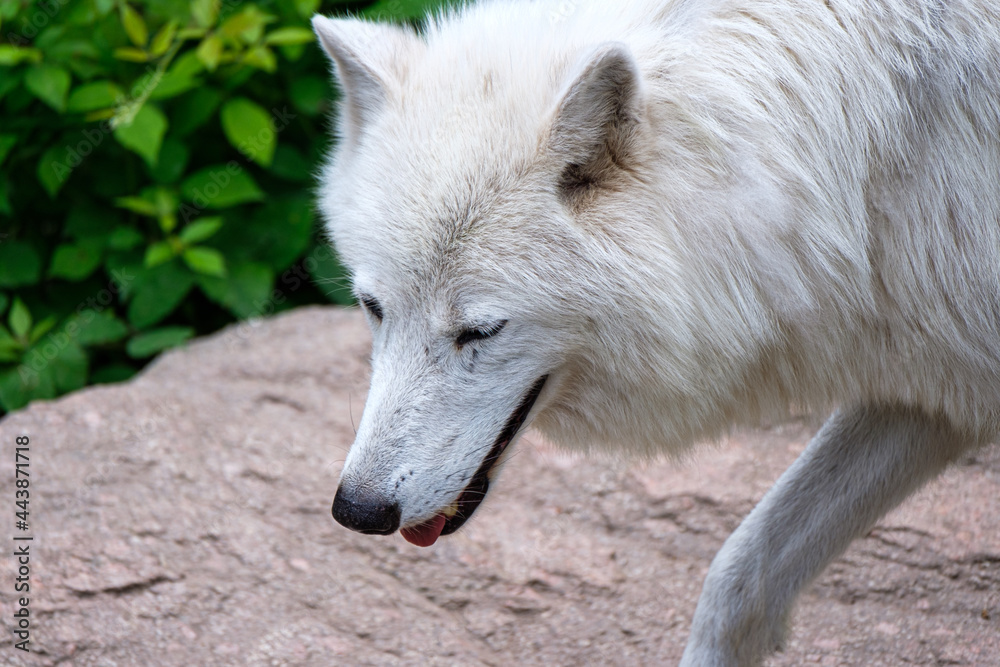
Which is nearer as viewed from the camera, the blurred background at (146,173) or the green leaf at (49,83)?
the green leaf at (49,83)

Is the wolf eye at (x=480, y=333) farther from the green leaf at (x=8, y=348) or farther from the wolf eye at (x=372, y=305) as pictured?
the green leaf at (x=8, y=348)

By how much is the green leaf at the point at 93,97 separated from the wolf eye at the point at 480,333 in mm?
2968

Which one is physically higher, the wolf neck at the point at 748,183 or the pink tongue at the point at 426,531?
the wolf neck at the point at 748,183

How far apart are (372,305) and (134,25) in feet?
9.44

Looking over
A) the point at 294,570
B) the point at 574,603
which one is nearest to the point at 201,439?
the point at 294,570

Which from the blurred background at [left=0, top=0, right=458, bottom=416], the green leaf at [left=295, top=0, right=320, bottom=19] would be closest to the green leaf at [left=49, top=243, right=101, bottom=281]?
the blurred background at [left=0, top=0, right=458, bottom=416]

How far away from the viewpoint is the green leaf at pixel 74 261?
4770 mm

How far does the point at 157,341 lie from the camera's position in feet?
14.7

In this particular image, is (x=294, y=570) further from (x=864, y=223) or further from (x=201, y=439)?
(x=864, y=223)

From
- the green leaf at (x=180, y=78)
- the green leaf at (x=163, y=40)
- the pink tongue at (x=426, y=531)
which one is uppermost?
the green leaf at (x=163, y=40)

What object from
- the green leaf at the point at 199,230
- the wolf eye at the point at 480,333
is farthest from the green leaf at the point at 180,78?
the wolf eye at the point at 480,333

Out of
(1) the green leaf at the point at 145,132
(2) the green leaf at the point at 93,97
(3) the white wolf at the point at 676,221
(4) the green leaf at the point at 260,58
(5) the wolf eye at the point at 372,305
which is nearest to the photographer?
(3) the white wolf at the point at 676,221

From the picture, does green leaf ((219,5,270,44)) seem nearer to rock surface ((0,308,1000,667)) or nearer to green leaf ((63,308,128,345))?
green leaf ((63,308,128,345))

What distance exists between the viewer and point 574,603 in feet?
10.4
